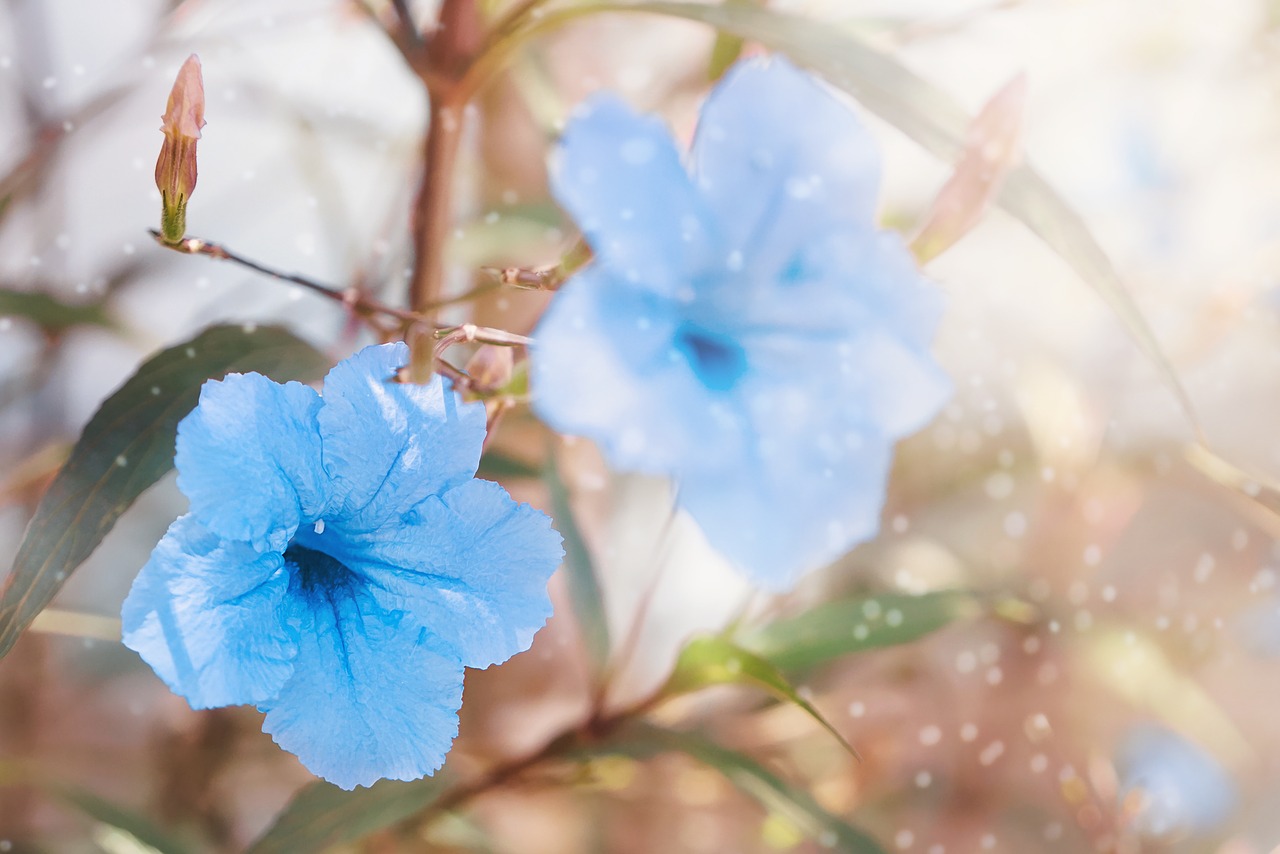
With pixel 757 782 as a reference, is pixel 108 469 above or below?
above

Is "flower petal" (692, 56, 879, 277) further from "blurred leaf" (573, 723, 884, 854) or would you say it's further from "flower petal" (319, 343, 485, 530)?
"blurred leaf" (573, 723, 884, 854)

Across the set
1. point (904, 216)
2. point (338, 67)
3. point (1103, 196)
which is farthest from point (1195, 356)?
point (338, 67)

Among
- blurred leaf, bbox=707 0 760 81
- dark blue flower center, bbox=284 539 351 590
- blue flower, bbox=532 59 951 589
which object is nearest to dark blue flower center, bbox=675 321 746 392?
blue flower, bbox=532 59 951 589

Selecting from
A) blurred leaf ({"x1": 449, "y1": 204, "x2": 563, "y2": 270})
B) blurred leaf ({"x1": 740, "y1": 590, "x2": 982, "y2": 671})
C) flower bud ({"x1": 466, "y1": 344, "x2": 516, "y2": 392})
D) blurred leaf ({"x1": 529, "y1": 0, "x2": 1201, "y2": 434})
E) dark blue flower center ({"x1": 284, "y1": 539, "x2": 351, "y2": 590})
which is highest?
blurred leaf ({"x1": 529, "y1": 0, "x2": 1201, "y2": 434})

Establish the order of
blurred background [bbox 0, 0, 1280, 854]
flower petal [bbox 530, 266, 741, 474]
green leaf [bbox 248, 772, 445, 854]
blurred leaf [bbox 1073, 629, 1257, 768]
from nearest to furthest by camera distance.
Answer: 1. flower petal [bbox 530, 266, 741, 474]
2. green leaf [bbox 248, 772, 445, 854]
3. blurred background [bbox 0, 0, 1280, 854]
4. blurred leaf [bbox 1073, 629, 1257, 768]

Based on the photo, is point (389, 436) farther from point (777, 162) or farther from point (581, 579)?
point (581, 579)

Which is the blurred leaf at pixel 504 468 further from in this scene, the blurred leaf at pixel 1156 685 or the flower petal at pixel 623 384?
the blurred leaf at pixel 1156 685

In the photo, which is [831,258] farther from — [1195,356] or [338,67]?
[1195,356]

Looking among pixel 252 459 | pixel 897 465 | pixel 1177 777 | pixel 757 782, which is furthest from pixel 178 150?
pixel 1177 777
